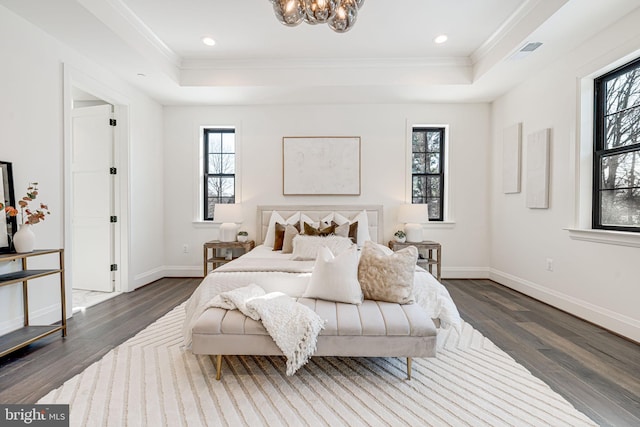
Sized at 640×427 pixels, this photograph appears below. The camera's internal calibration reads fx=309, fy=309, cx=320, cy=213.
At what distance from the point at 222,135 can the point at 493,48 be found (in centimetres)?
389

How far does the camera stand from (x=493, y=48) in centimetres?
349

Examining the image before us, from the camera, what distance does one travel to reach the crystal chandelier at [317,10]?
196cm

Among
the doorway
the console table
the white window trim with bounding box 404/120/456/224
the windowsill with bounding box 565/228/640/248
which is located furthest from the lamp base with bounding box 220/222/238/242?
the windowsill with bounding box 565/228/640/248

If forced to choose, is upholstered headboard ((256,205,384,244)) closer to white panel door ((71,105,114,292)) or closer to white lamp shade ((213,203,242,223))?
white lamp shade ((213,203,242,223))

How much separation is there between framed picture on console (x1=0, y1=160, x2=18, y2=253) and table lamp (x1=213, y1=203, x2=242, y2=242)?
2125 mm

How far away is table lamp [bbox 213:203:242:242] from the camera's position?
14.4ft

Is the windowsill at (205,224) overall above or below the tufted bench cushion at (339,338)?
above

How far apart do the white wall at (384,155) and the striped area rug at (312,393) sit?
2.60m

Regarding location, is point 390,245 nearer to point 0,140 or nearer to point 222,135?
point 222,135

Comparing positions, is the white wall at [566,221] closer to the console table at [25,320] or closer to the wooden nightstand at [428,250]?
the wooden nightstand at [428,250]

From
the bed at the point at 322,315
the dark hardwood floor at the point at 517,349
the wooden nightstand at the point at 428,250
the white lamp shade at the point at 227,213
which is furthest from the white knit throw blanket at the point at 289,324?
the wooden nightstand at the point at 428,250

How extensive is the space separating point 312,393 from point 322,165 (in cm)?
344

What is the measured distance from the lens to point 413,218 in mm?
4383

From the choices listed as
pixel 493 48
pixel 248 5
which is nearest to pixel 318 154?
pixel 248 5
